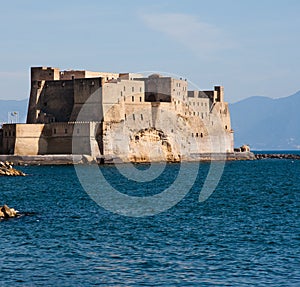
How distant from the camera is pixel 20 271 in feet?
49.6

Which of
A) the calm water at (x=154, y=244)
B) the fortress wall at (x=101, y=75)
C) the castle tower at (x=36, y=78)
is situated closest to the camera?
the calm water at (x=154, y=244)

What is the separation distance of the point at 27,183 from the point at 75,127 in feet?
50.8

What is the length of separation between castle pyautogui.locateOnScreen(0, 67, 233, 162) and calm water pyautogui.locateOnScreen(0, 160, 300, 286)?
76.4 feet

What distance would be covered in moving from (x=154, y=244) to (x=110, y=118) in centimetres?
3743

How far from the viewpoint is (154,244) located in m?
18.2

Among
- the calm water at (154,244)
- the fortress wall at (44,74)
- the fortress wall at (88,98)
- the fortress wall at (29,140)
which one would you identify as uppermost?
the fortress wall at (44,74)

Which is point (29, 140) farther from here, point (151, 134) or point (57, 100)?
point (151, 134)

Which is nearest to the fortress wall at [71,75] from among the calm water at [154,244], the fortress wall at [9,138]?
the fortress wall at [9,138]

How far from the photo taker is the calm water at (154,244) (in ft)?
48.0

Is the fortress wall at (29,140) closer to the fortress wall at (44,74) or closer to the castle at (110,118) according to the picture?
the castle at (110,118)

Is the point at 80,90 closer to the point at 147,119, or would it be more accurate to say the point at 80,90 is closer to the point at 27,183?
the point at 147,119

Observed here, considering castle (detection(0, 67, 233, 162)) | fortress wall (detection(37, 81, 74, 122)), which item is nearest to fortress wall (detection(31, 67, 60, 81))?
castle (detection(0, 67, 233, 162))

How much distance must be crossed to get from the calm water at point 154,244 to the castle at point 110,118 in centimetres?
2327

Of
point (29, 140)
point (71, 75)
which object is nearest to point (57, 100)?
point (71, 75)
